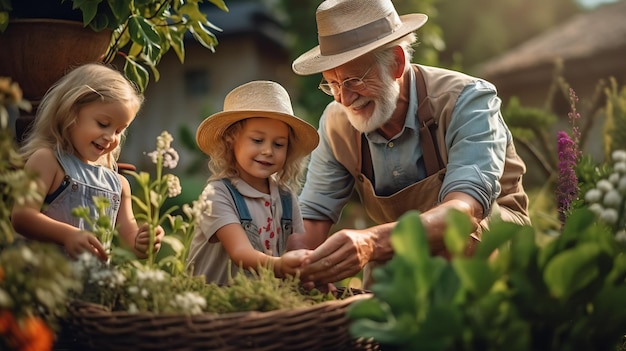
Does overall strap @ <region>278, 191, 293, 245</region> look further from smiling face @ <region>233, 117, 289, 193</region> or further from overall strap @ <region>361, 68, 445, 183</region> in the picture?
overall strap @ <region>361, 68, 445, 183</region>

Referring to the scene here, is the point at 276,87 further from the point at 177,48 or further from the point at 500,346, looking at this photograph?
the point at 500,346

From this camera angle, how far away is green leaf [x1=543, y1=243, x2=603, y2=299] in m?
1.86

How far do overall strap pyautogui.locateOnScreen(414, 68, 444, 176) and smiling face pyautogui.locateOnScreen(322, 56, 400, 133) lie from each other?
5.3 inches

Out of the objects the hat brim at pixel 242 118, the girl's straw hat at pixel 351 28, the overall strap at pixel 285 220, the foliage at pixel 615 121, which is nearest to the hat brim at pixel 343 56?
the girl's straw hat at pixel 351 28

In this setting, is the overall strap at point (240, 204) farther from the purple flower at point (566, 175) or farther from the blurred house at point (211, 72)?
the blurred house at point (211, 72)

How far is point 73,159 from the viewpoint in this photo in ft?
8.96

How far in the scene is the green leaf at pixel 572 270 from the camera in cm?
186

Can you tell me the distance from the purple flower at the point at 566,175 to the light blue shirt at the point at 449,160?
233 millimetres

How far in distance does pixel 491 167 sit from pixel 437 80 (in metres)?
0.51

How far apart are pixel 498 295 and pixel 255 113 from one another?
1.32m

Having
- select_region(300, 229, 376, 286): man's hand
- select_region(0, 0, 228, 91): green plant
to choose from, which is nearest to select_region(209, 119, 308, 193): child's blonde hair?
select_region(0, 0, 228, 91): green plant

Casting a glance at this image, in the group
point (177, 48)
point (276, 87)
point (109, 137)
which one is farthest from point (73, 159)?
point (177, 48)

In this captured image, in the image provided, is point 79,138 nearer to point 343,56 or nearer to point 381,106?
point 343,56

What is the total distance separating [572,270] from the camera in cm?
188
